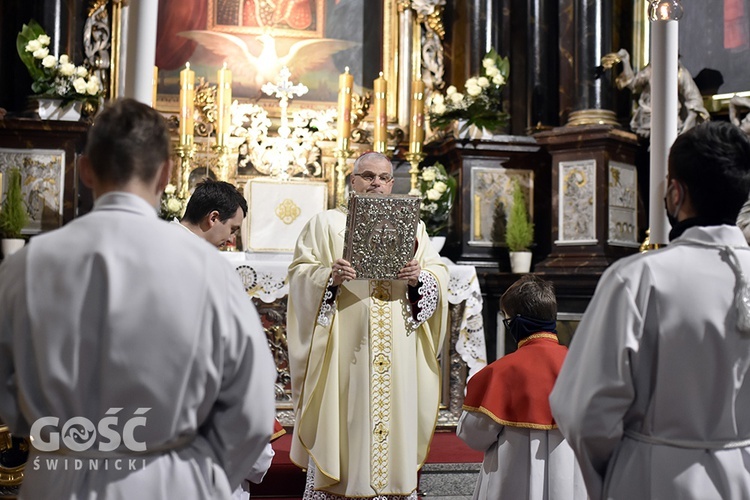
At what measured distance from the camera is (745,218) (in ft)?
20.3

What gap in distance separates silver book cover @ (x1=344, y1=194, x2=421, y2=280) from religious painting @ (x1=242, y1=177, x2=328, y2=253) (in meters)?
2.82

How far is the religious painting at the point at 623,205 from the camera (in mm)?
7543

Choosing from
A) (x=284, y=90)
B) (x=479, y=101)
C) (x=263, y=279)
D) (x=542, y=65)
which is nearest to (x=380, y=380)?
(x=263, y=279)

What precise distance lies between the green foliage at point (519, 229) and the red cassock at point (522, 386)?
425cm

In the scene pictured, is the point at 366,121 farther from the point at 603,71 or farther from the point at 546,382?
the point at 546,382

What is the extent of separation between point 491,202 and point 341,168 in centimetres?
139

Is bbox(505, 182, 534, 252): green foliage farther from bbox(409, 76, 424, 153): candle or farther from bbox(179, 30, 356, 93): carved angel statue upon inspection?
bbox(179, 30, 356, 93): carved angel statue

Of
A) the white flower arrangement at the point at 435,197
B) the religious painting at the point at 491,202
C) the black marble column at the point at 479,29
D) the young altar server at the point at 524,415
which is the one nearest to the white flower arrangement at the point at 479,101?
the black marble column at the point at 479,29

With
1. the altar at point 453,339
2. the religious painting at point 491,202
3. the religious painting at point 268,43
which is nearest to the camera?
the altar at point 453,339

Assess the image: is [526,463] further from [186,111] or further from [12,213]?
[12,213]

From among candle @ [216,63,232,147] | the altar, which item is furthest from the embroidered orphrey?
candle @ [216,63,232,147]

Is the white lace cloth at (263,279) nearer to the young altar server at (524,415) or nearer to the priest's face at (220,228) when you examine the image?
the priest's face at (220,228)

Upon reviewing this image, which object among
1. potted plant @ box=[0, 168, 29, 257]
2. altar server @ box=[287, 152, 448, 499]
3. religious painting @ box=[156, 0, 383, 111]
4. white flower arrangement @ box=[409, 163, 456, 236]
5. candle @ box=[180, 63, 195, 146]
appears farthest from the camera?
religious painting @ box=[156, 0, 383, 111]

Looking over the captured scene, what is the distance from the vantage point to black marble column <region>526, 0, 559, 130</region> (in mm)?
8258
